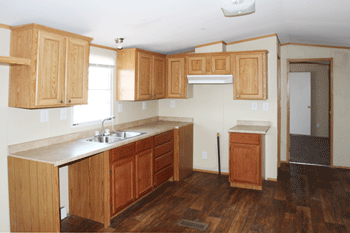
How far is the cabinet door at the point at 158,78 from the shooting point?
14.4ft

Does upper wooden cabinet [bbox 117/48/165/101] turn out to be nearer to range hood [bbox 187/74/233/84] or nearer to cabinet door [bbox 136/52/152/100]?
cabinet door [bbox 136/52/152/100]

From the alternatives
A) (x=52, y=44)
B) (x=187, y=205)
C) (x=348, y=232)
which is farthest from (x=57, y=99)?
(x=348, y=232)

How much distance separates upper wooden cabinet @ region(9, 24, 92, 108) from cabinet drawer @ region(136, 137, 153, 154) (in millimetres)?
991

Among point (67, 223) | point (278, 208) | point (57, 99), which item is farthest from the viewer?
point (278, 208)

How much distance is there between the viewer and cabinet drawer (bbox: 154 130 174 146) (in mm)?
3926

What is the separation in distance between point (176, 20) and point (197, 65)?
5.20ft

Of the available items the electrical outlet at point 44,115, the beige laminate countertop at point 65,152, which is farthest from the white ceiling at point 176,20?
the beige laminate countertop at point 65,152

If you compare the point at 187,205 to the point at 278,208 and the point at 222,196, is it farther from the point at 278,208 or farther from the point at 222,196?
the point at 278,208

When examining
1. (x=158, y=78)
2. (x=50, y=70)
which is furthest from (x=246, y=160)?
(x=50, y=70)

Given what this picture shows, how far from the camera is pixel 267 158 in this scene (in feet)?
15.2

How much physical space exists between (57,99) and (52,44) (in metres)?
0.52

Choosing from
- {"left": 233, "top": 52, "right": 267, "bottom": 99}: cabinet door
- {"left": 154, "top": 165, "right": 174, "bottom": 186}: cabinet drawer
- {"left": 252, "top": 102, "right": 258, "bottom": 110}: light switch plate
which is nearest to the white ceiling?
{"left": 233, "top": 52, "right": 267, "bottom": 99}: cabinet door

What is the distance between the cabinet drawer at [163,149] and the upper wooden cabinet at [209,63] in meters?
1.24

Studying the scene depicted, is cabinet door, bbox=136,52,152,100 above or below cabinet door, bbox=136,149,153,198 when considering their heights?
above
